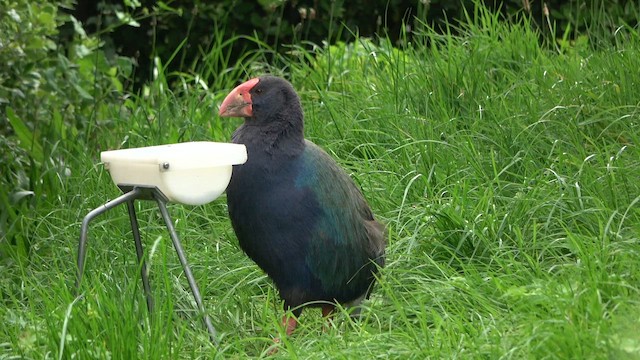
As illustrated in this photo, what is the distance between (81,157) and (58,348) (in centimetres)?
204

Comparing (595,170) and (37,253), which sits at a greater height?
(595,170)

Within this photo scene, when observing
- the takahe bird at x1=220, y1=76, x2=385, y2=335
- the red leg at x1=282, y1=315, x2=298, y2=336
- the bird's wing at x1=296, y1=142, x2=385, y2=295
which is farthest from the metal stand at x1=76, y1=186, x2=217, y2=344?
the bird's wing at x1=296, y1=142, x2=385, y2=295

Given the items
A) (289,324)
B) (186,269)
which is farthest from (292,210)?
(186,269)

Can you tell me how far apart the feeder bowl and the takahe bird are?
0.90 feet

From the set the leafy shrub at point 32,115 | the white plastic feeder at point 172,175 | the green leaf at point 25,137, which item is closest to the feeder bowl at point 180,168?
the white plastic feeder at point 172,175

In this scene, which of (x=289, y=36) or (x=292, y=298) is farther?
(x=289, y=36)

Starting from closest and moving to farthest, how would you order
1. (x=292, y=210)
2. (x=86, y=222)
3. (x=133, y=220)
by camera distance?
(x=86, y=222), (x=133, y=220), (x=292, y=210)

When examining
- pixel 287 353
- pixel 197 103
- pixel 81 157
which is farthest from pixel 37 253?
pixel 287 353

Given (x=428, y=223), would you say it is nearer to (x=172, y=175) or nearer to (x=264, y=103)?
(x=264, y=103)

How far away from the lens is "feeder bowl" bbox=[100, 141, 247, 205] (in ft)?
10.9

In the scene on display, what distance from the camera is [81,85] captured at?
220 inches

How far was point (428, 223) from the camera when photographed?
159 inches

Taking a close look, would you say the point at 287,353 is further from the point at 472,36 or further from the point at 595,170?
the point at 472,36

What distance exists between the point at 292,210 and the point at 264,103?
0.37 m
